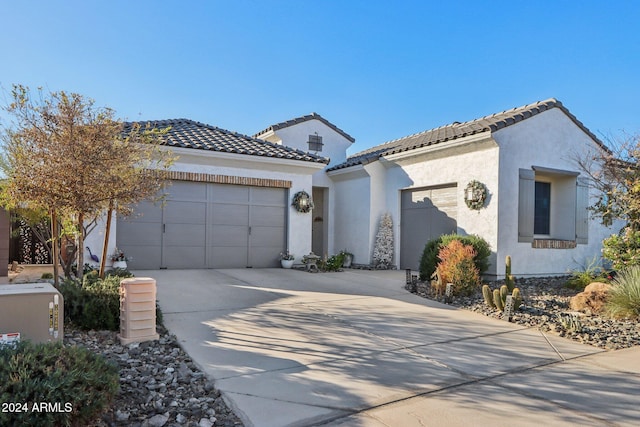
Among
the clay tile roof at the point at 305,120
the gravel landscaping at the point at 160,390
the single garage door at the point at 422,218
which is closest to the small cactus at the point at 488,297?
the single garage door at the point at 422,218

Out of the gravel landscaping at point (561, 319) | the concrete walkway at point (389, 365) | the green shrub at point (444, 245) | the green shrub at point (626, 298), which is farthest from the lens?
the green shrub at point (444, 245)

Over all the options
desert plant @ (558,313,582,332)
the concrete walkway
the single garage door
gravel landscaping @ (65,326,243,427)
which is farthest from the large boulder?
gravel landscaping @ (65,326,243,427)

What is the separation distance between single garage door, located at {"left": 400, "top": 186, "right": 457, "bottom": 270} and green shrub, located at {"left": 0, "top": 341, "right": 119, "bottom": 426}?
34.7 feet

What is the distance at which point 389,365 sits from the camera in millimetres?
4461

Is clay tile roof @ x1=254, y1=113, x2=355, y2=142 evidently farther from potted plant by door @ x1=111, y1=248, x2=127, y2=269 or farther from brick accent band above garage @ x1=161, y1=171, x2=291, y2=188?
potted plant by door @ x1=111, y1=248, x2=127, y2=269

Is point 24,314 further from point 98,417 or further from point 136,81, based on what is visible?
point 136,81

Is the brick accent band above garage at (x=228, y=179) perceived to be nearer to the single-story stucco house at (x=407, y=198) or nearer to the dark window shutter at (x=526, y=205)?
the single-story stucco house at (x=407, y=198)

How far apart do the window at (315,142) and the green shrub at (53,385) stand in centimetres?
1417

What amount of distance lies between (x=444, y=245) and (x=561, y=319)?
Result: 3.69m

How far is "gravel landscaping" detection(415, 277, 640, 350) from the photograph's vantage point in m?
5.86

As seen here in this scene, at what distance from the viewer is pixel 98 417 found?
2.92m

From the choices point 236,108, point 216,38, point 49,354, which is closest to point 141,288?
point 49,354

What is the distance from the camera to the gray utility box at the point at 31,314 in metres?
3.87

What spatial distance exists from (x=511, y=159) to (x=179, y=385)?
33.1 feet
